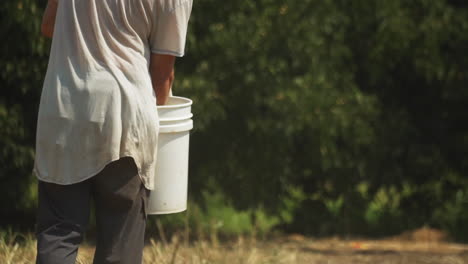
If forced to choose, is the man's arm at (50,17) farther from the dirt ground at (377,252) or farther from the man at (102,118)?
the dirt ground at (377,252)

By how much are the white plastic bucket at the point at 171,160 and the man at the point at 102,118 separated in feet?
0.67

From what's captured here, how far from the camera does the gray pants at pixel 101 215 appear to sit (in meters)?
3.13

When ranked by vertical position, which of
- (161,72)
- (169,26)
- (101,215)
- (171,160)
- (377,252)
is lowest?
(377,252)

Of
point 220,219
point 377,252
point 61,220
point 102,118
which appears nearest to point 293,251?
point 377,252

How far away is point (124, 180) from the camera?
3174mm

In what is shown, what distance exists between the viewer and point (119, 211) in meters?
3.22

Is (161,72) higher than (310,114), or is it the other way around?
(161,72)

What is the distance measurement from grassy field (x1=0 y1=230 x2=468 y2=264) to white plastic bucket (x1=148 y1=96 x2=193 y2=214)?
Answer: 2.94 ft

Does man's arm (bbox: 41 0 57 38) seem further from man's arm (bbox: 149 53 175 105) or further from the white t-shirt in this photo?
man's arm (bbox: 149 53 175 105)

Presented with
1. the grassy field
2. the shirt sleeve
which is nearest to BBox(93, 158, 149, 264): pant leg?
the shirt sleeve

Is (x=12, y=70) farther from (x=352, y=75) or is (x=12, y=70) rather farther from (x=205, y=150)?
(x=352, y=75)

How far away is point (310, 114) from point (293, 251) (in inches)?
34.1

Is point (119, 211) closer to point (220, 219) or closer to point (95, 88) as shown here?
point (95, 88)

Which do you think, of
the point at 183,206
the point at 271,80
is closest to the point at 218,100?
the point at 271,80
